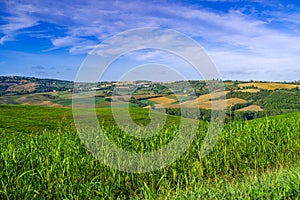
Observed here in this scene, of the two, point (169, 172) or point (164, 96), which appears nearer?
point (169, 172)

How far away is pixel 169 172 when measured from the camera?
632 centimetres

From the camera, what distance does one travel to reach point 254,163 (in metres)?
7.80

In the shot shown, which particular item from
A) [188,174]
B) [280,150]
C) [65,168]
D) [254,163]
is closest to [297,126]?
[280,150]

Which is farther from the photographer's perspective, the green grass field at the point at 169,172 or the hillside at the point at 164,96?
the hillside at the point at 164,96

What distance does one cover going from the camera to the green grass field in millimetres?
4879

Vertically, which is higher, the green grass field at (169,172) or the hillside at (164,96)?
the hillside at (164,96)

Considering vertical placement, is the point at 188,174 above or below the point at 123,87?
below

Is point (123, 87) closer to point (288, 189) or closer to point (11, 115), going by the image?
point (288, 189)

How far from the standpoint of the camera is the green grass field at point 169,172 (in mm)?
4879

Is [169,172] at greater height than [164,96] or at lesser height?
lesser

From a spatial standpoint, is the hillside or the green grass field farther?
the hillside

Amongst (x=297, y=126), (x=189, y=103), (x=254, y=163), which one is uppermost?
(x=189, y=103)

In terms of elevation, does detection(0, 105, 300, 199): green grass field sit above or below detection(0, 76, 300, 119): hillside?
below

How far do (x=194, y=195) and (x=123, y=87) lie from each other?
3.90 metres
